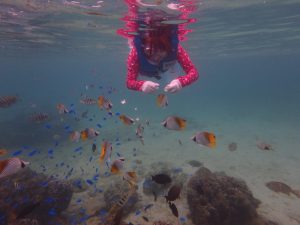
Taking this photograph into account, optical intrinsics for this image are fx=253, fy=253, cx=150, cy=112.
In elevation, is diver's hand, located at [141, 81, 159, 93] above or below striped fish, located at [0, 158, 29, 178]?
above

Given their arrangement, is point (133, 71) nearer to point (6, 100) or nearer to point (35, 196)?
point (35, 196)

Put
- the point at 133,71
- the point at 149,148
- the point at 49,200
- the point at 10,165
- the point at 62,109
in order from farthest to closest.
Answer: the point at 149,148 → the point at 62,109 → the point at 49,200 → the point at 133,71 → the point at 10,165

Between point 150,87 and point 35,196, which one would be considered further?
point 35,196

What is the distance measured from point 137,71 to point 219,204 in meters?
5.00

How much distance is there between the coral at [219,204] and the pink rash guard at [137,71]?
12.6ft

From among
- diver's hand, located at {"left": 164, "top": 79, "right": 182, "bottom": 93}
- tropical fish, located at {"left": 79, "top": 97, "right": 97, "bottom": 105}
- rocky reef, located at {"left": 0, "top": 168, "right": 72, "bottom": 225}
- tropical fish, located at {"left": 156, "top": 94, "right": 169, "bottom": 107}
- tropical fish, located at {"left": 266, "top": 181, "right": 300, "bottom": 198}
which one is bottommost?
tropical fish, located at {"left": 266, "top": 181, "right": 300, "bottom": 198}

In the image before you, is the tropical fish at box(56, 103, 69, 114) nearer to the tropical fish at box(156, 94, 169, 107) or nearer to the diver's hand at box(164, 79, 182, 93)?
the tropical fish at box(156, 94, 169, 107)

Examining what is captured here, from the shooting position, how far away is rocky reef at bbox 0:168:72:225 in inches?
328

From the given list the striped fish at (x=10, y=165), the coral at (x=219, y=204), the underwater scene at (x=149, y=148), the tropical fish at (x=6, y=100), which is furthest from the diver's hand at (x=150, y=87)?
the tropical fish at (x=6, y=100)

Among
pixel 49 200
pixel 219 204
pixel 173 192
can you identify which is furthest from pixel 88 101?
pixel 173 192

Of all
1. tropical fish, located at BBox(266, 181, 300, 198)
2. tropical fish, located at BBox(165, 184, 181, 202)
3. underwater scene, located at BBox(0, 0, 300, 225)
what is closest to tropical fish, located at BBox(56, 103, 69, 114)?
underwater scene, located at BBox(0, 0, 300, 225)

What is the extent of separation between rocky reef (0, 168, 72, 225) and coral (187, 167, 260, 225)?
4.69 metres

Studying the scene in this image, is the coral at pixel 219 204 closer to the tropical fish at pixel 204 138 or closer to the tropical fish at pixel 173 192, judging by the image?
the tropical fish at pixel 204 138

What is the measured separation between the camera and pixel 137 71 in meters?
7.59
